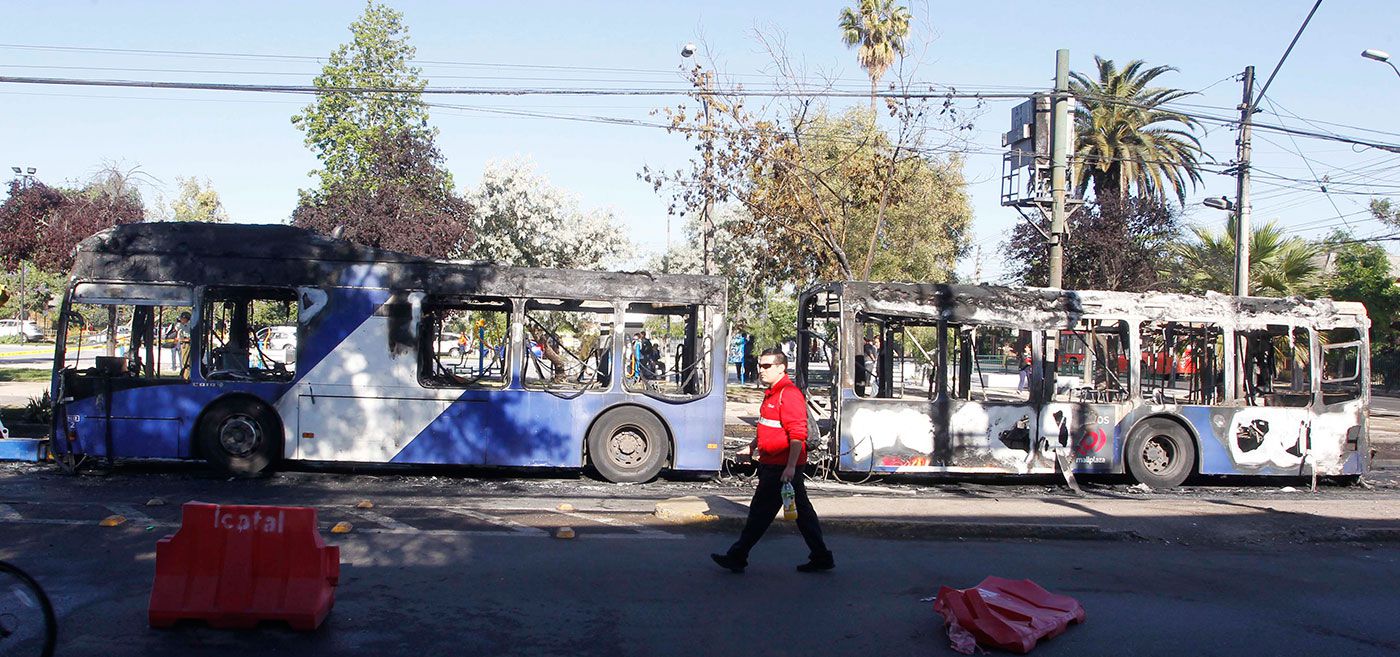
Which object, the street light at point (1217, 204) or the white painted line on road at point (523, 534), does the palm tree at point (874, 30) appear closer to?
the street light at point (1217, 204)

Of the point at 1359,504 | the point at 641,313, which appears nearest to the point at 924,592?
the point at 641,313

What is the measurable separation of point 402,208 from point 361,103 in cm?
1254

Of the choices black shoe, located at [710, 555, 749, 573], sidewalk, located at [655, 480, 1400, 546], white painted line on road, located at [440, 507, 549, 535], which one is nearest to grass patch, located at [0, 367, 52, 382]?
white painted line on road, located at [440, 507, 549, 535]

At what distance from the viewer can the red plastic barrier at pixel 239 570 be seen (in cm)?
577

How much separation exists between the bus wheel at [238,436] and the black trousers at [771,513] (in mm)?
6692

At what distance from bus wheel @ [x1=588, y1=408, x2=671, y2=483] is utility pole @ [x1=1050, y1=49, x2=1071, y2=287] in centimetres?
687

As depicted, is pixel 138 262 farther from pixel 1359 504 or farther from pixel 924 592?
pixel 1359 504

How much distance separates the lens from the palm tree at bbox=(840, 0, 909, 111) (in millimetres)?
37500

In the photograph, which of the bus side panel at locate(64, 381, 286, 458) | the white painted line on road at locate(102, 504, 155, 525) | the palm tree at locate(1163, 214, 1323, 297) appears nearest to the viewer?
the white painted line on road at locate(102, 504, 155, 525)

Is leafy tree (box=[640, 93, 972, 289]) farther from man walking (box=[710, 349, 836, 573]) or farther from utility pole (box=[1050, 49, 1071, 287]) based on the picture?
man walking (box=[710, 349, 836, 573])

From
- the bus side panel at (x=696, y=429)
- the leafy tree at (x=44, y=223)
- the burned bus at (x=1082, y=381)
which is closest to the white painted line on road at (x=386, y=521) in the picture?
the bus side panel at (x=696, y=429)

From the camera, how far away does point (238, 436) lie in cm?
1180

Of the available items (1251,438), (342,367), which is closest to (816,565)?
(342,367)

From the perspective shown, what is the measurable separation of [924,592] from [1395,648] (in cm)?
277
